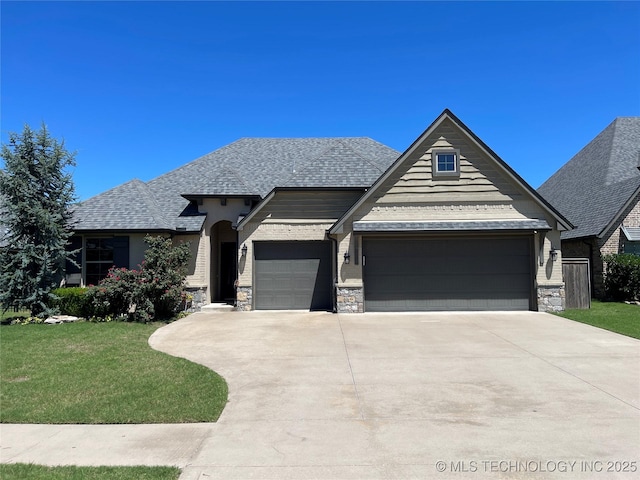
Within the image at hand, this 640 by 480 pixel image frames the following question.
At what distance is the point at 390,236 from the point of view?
14.2m

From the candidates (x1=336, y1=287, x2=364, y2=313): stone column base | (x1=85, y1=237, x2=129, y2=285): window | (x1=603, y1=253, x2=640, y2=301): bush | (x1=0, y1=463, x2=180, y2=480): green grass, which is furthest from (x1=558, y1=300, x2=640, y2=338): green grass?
(x1=85, y1=237, x2=129, y2=285): window

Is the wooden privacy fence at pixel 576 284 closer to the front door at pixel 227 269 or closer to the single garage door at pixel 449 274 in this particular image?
the single garage door at pixel 449 274

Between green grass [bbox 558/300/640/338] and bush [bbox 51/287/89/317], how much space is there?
1600 centimetres

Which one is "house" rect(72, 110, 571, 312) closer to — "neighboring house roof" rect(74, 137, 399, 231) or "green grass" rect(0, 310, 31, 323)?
"neighboring house roof" rect(74, 137, 399, 231)

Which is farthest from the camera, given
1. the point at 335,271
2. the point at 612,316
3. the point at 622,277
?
the point at 622,277

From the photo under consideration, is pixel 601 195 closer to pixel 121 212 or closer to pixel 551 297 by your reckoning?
pixel 551 297

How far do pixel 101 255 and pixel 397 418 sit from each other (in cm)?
1379

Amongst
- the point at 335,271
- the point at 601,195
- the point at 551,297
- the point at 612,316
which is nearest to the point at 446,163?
the point at 335,271

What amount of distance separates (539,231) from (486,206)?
78.9 inches

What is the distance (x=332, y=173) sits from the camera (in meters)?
15.8

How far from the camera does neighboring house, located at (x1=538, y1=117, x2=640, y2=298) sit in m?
17.3

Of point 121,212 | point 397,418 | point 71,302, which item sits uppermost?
point 121,212

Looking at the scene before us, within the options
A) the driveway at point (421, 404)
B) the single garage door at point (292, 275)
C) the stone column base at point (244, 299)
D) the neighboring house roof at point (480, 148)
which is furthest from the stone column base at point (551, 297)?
the stone column base at point (244, 299)

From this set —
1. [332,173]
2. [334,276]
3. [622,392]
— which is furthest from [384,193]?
[622,392]
